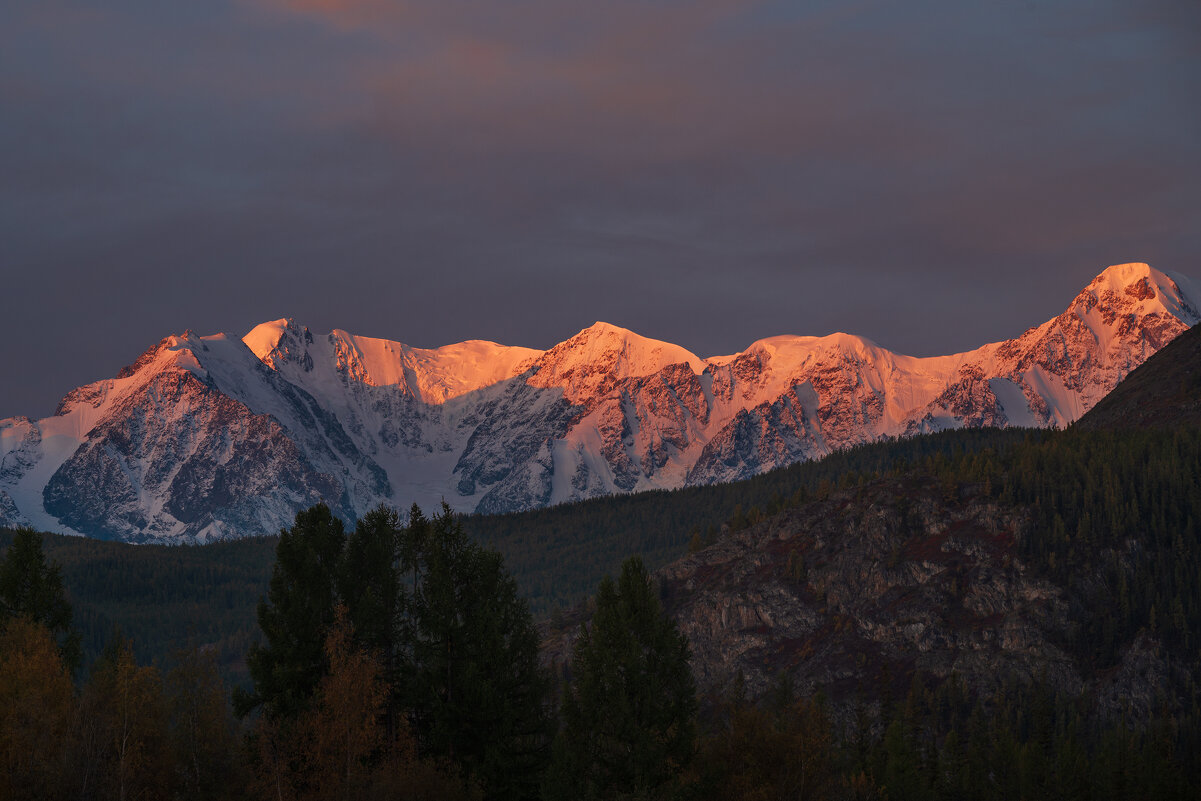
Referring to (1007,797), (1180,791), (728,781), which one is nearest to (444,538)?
(728,781)

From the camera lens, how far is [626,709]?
278 feet

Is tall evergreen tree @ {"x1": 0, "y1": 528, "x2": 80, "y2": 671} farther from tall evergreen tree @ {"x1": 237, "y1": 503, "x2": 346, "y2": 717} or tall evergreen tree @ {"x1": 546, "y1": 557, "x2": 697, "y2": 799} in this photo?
tall evergreen tree @ {"x1": 546, "y1": 557, "x2": 697, "y2": 799}

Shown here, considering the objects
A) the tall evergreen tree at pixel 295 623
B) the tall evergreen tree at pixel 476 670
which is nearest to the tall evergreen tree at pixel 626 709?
the tall evergreen tree at pixel 476 670

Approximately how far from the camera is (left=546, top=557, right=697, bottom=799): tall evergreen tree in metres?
83.8

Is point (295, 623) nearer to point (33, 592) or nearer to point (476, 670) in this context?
point (476, 670)

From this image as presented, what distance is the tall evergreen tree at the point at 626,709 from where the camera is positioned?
275 feet

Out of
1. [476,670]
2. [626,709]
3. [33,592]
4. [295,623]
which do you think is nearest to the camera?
[626,709]

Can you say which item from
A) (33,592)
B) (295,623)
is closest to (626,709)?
(295,623)

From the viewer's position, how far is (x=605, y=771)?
279ft

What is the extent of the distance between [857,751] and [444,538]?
83415 mm

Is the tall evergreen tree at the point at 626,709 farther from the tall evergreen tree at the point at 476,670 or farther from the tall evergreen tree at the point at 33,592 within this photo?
the tall evergreen tree at the point at 33,592

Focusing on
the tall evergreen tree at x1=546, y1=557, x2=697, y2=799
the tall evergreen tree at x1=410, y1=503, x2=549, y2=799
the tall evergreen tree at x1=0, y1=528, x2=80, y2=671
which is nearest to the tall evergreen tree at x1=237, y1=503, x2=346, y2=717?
the tall evergreen tree at x1=410, y1=503, x2=549, y2=799

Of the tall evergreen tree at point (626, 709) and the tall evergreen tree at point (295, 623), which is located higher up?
the tall evergreen tree at point (295, 623)

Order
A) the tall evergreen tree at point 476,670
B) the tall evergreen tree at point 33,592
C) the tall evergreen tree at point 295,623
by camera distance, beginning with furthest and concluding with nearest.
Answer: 1. the tall evergreen tree at point 33,592
2. the tall evergreen tree at point 295,623
3. the tall evergreen tree at point 476,670
